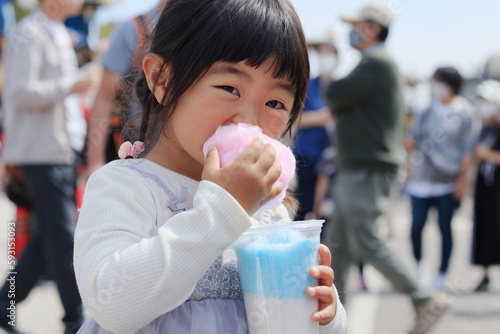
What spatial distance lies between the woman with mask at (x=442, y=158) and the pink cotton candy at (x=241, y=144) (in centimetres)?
499

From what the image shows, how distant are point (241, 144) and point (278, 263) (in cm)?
24

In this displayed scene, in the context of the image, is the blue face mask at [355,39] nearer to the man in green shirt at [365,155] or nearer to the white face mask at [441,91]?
the man in green shirt at [365,155]

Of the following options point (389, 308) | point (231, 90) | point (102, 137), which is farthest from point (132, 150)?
point (389, 308)

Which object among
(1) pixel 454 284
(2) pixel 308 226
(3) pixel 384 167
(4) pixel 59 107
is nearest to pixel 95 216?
(2) pixel 308 226

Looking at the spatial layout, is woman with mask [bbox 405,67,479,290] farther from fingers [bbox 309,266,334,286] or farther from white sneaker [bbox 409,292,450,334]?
fingers [bbox 309,266,334,286]

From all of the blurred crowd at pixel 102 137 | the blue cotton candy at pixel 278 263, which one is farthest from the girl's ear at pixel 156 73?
the blurred crowd at pixel 102 137

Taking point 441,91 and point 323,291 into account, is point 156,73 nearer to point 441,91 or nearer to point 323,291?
point 323,291

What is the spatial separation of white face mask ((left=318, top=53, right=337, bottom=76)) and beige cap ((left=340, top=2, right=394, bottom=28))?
86.0 inches

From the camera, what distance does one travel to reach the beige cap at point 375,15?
4.86 meters

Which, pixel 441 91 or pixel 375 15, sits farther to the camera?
pixel 441 91

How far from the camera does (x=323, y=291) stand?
1396 mm

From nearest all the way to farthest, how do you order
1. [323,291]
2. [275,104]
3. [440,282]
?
[323,291], [275,104], [440,282]

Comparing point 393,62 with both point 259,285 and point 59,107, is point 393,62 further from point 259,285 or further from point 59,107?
point 259,285

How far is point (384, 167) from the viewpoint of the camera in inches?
176
